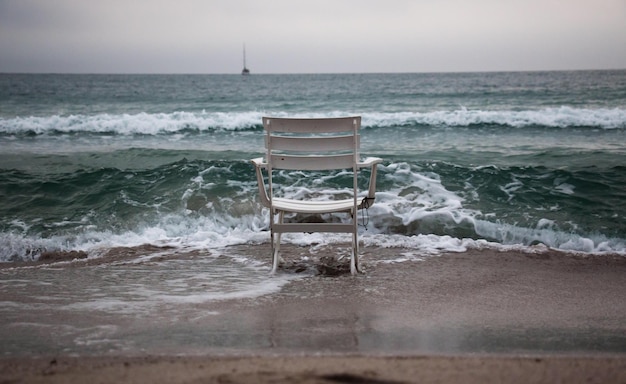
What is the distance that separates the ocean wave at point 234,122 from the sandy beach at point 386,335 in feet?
38.9

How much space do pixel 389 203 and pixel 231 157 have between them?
4.78 m

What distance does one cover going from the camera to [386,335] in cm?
323

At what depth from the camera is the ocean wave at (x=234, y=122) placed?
50.1ft

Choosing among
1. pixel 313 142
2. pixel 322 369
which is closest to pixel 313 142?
pixel 313 142

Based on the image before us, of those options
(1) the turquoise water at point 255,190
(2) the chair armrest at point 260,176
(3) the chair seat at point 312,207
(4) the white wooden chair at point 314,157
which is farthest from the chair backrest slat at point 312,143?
(1) the turquoise water at point 255,190

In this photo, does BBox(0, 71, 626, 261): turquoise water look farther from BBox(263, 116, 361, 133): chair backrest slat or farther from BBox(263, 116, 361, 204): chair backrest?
BBox(263, 116, 361, 133): chair backrest slat

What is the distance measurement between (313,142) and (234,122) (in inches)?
491

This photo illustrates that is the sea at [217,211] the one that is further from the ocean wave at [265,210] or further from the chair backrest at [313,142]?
the chair backrest at [313,142]

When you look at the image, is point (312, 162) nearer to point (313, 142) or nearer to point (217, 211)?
point (313, 142)

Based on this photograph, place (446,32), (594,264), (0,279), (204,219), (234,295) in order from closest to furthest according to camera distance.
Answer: (234,295)
(0,279)
(594,264)
(204,219)
(446,32)

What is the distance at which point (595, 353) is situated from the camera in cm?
297

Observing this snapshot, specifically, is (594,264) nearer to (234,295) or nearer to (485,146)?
(234,295)

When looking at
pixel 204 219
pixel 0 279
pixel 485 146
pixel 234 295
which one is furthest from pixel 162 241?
pixel 485 146

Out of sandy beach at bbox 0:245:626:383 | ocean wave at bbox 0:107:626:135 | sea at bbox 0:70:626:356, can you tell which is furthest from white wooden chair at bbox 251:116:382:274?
ocean wave at bbox 0:107:626:135
